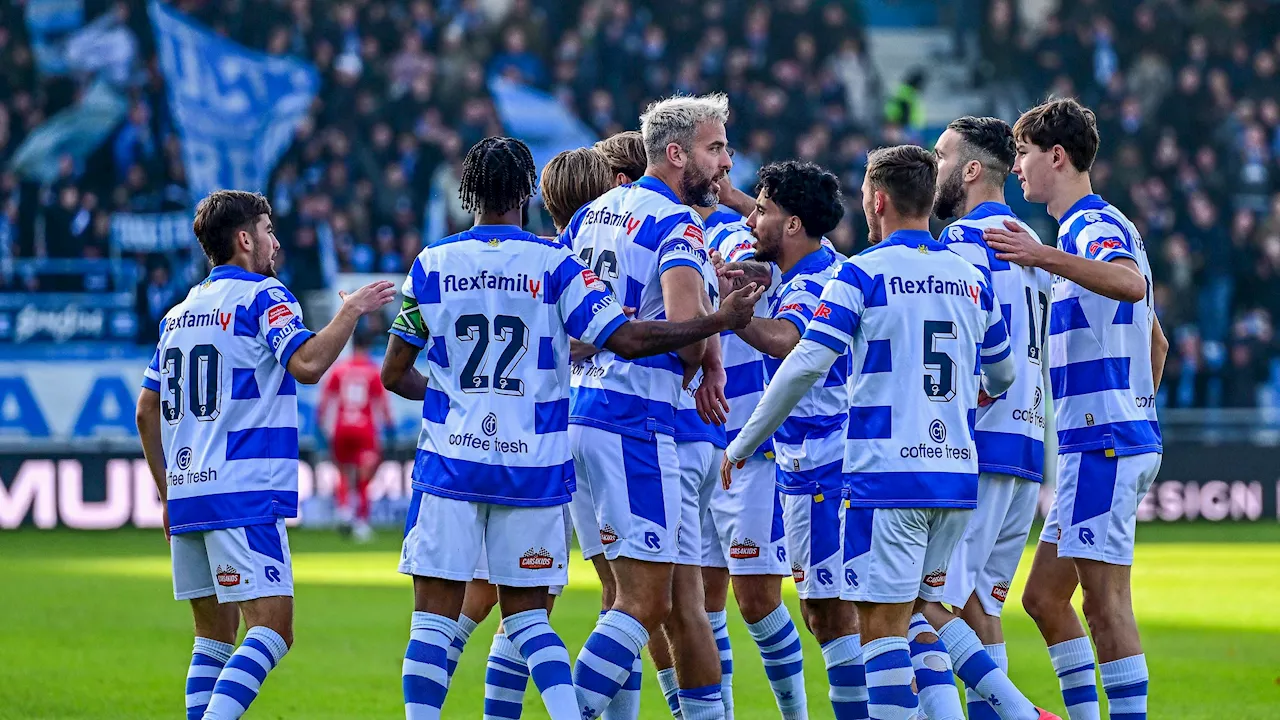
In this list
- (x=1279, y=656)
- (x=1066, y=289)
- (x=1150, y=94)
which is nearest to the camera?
(x=1066, y=289)

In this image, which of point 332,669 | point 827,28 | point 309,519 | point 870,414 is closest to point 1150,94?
point 827,28

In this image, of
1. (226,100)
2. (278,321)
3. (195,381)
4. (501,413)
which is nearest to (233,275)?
(278,321)

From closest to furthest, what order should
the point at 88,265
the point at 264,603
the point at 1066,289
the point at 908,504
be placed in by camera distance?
the point at 908,504 → the point at 264,603 → the point at 1066,289 → the point at 88,265

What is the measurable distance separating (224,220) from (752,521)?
255 cm

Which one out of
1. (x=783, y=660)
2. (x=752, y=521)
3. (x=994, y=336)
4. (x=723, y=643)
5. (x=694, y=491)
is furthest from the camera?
(x=723, y=643)

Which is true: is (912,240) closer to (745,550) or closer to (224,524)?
(745,550)

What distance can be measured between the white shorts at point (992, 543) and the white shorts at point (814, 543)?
0.47m

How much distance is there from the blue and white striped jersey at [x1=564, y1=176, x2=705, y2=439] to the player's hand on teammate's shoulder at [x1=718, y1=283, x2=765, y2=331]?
0.39m

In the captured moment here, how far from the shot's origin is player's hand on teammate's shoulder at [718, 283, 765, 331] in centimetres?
600

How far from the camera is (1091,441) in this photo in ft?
21.7

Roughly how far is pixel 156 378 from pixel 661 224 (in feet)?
6.85

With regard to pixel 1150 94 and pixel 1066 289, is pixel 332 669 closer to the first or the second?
pixel 1066 289

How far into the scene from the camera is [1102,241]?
21.4 ft

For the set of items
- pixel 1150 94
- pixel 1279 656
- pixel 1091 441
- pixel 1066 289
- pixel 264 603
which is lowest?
pixel 1279 656
